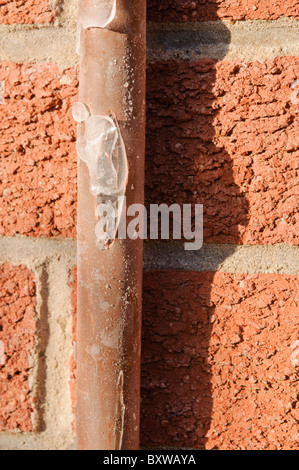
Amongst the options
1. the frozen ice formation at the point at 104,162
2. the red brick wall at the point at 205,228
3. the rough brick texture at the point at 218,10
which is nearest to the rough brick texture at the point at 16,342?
the red brick wall at the point at 205,228

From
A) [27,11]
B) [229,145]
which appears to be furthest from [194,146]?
[27,11]

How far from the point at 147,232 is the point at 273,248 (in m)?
0.10

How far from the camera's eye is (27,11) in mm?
403

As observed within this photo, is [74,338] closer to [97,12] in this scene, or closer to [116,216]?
[116,216]

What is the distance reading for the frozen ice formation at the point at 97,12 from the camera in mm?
326

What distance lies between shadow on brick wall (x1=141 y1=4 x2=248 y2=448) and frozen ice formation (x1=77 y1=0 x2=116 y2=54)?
0.24 feet

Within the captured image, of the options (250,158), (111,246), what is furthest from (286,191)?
(111,246)

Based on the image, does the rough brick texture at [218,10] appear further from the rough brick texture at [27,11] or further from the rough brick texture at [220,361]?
the rough brick texture at [220,361]

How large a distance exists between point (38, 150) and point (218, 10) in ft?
0.57

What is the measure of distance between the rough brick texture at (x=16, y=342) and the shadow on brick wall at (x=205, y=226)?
0.31 feet

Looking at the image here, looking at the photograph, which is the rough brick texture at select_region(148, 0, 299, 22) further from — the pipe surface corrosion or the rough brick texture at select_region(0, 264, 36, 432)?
the rough brick texture at select_region(0, 264, 36, 432)

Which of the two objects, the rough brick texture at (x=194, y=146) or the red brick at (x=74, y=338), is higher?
the rough brick texture at (x=194, y=146)

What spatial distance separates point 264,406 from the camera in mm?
402

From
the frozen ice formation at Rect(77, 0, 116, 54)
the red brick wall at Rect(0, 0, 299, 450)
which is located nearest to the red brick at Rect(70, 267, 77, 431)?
the red brick wall at Rect(0, 0, 299, 450)
